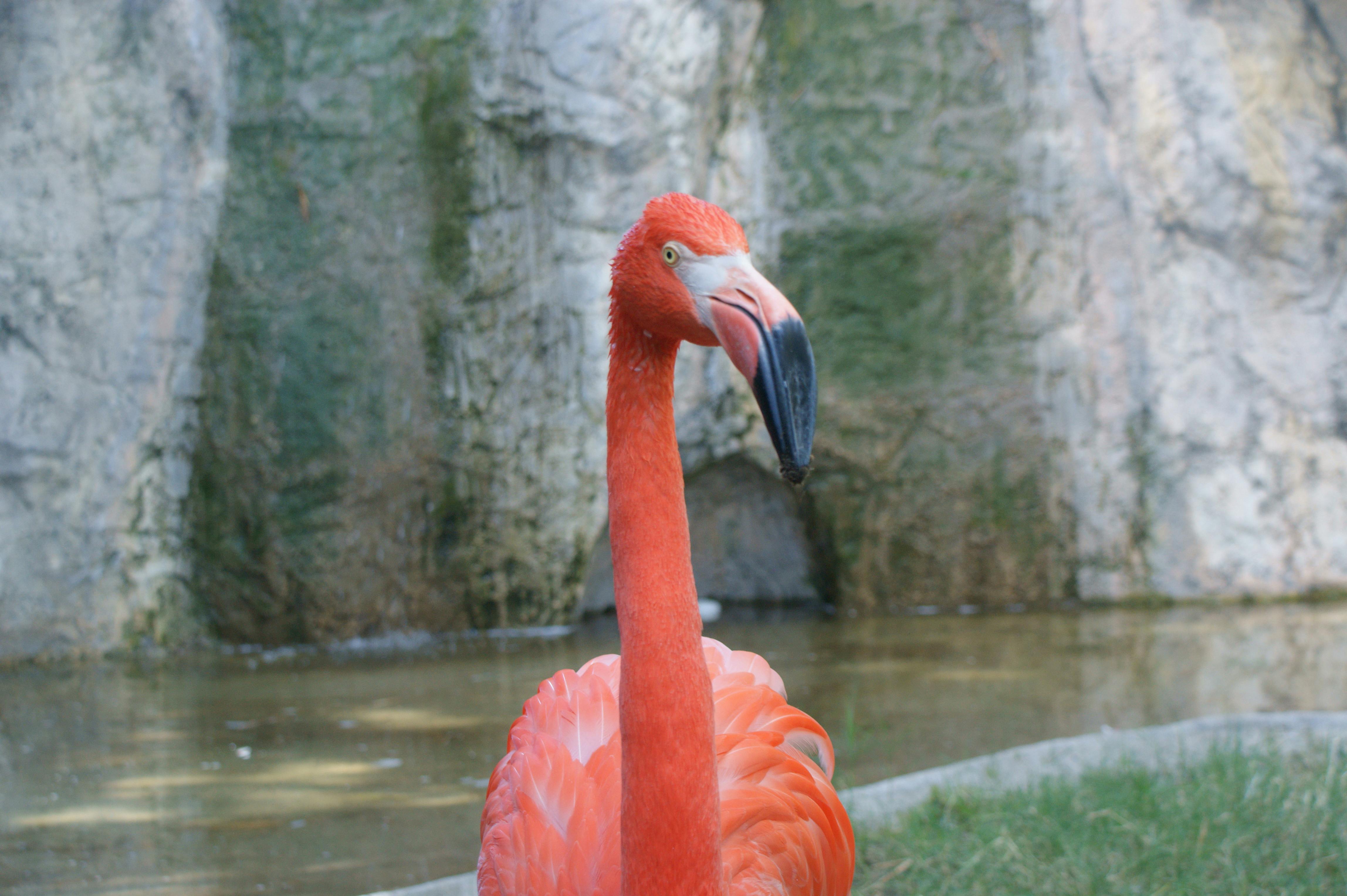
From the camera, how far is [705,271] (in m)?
1.41

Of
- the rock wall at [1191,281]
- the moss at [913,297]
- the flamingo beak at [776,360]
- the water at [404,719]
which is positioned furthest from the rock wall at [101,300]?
the flamingo beak at [776,360]

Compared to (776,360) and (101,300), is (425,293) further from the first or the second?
(776,360)

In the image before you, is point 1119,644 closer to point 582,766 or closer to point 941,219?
point 941,219

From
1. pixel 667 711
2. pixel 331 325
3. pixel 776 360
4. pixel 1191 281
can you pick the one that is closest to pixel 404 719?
pixel 331 325

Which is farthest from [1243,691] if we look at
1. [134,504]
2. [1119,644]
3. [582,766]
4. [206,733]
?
[134,504]

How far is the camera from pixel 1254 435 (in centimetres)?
723

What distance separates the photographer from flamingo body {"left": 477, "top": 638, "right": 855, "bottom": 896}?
1.77m

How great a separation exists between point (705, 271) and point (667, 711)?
1.88 ft

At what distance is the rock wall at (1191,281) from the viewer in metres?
7.19

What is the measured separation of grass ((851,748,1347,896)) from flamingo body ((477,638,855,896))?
48 centimetres

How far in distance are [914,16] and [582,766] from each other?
670 centimetres

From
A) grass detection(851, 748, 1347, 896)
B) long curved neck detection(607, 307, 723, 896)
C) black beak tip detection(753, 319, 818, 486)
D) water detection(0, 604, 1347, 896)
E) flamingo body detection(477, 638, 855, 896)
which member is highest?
black beak tip detection(753, 319, 818, 486)

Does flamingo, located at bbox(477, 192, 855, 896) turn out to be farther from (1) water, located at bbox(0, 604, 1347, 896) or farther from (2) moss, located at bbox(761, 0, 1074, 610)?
(2) moss, located at bbox(761, 0, 1074, 610)

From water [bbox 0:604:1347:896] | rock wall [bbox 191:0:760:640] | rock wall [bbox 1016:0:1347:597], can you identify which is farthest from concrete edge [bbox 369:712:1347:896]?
rock wall [bbox 1016:0:1347:597]
